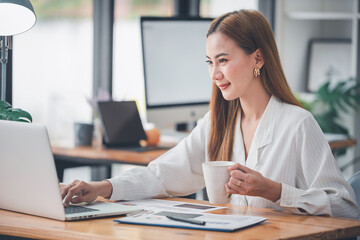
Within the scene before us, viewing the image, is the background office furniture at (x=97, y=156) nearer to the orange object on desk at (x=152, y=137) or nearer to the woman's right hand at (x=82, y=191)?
the orange object on desk at (x=152, y=137)

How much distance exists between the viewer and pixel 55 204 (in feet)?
4.98

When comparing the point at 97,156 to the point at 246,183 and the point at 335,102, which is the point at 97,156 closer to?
the point at 246,183

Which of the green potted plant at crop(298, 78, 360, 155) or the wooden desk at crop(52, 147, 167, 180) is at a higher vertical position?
the green potted plant at crop(298, 78, 360, 155)

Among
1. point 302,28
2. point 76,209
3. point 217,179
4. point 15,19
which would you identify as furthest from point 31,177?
point 302,28

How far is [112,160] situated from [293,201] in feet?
3.84

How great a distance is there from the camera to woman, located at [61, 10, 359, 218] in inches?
67.9

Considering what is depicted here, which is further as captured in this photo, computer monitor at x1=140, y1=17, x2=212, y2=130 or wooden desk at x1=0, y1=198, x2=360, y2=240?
computer monitor at x1=140, y1=17, x2=212, y2=130

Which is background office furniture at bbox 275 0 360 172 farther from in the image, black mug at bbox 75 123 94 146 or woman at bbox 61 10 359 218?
woman at bbox 61 10 359 218

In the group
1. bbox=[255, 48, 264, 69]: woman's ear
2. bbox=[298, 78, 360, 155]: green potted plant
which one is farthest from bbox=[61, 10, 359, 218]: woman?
bbox=[298, 78, 360, 155]: green potted plant

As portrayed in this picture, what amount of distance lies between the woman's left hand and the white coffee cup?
13mm

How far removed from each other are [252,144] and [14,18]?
0.86m

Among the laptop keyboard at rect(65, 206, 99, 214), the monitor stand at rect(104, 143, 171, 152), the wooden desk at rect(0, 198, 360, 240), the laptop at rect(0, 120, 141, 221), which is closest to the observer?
the wooden desk at rect(0, 198, 360, 240)

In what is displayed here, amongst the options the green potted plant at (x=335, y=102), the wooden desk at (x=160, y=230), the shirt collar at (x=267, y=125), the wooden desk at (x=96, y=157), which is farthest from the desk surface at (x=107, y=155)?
the green potted plant at (x=335, y=102)

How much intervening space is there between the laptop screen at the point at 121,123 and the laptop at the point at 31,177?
1251mm
